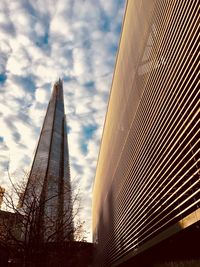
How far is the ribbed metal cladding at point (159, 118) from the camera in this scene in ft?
19.0

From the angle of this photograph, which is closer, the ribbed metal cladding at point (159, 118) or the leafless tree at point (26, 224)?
the ribbed metal cladding at point (159, 118)

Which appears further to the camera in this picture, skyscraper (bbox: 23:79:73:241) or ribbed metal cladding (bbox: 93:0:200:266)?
skyscraper (bbox: 23:79:73:241)

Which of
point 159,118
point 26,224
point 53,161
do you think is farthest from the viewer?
point 53,161

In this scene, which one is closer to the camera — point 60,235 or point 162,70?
point 162,70

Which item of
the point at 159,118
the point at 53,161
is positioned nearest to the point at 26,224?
the point at 159,118

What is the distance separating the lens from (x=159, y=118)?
8.13 meters

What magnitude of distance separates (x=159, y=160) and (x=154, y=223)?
219 centimetres

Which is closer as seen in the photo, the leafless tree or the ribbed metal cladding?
the ribbed metal cladding

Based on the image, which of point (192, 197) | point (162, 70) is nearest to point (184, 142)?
point (192, 197)

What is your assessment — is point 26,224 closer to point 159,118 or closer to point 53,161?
point 159,118

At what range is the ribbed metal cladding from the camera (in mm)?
5777

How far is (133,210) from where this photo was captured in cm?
1221

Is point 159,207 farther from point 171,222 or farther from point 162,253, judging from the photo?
point 162,253

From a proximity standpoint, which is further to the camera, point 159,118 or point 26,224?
point 26,224
